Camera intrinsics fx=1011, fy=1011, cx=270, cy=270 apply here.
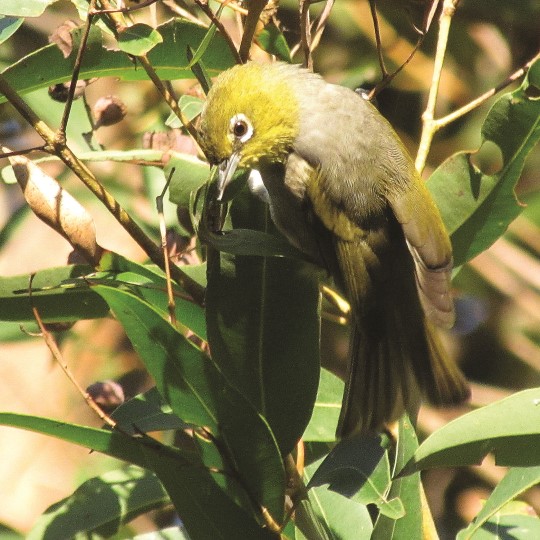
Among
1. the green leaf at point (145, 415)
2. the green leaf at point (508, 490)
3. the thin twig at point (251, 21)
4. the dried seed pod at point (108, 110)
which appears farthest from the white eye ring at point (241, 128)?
the green leaf at point (508, 490)

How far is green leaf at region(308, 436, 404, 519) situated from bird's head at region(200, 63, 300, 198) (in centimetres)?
60

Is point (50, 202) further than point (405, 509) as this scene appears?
No

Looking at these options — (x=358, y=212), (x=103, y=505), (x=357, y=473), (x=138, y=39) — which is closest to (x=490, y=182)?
(x=358, y=212)

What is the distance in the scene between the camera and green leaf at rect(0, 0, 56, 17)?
177 centimetres

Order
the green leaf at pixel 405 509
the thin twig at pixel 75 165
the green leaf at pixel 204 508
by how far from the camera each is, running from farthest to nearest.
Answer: the green leaf at pixel 405 509 < the green leaf at pixel 204 508 < the thin twig at pixel 75 165

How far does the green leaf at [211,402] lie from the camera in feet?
5.39

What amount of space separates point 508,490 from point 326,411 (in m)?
0.41

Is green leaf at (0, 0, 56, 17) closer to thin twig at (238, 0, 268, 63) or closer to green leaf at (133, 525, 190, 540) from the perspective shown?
thin twig at (238, 0, 268, 63)

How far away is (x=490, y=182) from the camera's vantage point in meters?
2.08

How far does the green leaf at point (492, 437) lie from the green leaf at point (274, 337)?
234 mm

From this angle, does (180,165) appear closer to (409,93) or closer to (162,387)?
(162,387)

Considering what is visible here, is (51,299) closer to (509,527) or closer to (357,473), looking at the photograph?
(357,473)

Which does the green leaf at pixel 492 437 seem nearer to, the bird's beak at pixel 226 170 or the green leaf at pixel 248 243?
the green leaf at pixel 248 243

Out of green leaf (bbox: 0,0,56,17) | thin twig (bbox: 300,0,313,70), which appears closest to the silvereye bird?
thin twig (bbox: 300,0,313,70)
